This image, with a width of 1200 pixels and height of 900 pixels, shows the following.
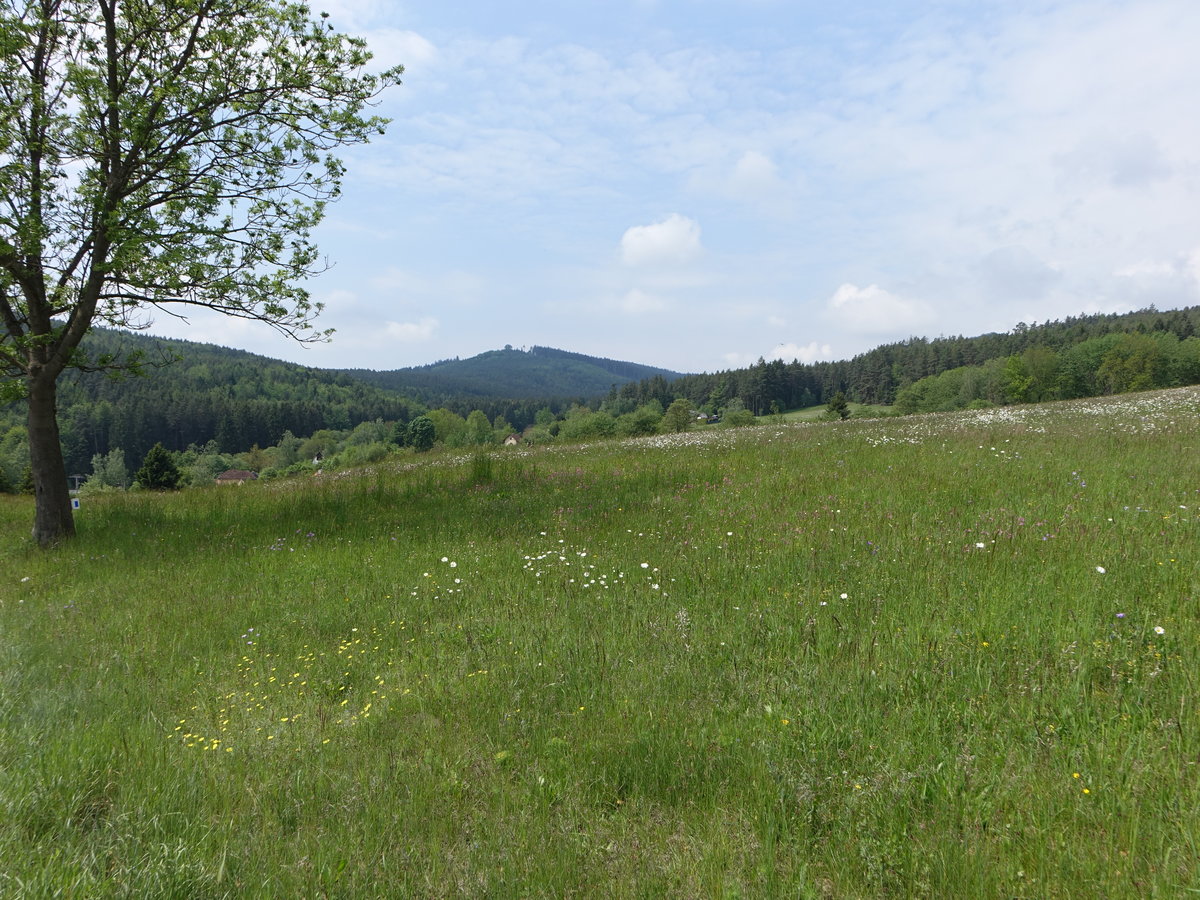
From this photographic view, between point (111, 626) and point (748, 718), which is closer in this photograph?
point (748, 718)

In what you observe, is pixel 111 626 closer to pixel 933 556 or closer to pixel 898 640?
pixel 898 640

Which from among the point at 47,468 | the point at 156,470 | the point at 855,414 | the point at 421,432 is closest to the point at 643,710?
the point at 47,468

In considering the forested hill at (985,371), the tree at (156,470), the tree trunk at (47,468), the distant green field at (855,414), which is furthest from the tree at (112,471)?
the forested hill at (985,371)

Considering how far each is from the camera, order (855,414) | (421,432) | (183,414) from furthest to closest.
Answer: (183,414) < (421,432) < (855,414)

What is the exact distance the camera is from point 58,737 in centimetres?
391

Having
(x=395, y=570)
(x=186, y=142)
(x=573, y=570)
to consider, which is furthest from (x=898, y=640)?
(x=186, y=142)

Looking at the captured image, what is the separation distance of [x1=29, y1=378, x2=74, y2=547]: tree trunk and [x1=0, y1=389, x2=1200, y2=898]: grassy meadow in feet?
8.96

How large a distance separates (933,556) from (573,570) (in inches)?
168

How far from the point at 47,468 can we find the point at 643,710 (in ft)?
44.1

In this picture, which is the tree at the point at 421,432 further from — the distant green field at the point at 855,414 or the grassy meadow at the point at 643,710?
the grassy meadow at the point at 643,710

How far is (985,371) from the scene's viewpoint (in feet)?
332

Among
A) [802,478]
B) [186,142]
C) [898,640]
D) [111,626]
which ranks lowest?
[111,626]

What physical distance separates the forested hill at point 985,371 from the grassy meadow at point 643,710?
289ft

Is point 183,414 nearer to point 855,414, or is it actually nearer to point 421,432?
point 421,432
